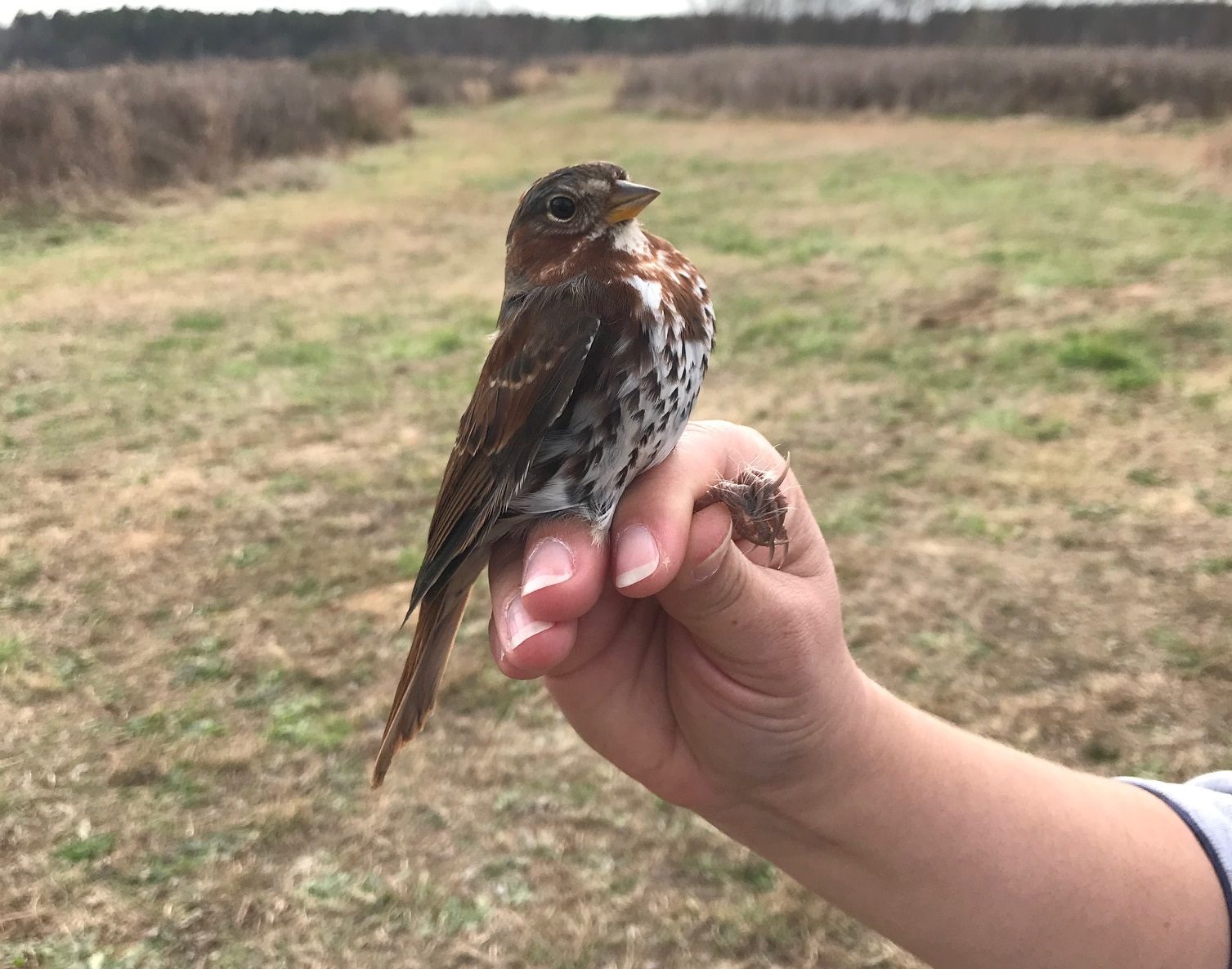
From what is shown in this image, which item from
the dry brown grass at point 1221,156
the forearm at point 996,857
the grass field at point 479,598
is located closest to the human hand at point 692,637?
→ the forearm at point 996,857

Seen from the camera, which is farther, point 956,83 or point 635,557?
point 956,83

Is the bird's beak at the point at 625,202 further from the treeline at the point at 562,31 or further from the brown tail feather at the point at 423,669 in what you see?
the treeline at the point at 562,31

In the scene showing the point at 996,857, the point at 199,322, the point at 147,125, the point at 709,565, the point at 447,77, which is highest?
the point at 447,77

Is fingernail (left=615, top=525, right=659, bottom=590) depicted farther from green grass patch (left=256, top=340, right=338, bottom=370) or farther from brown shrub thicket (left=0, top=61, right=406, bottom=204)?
brown shrub thicket (left=0, top=61, right=406, bottom=204)

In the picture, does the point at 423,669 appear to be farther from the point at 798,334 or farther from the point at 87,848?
the point at 798,334

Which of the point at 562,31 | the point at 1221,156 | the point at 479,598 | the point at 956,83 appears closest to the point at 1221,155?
the point at 1221,156

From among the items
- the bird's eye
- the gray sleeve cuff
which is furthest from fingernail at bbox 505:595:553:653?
the gray sleeve cuff
